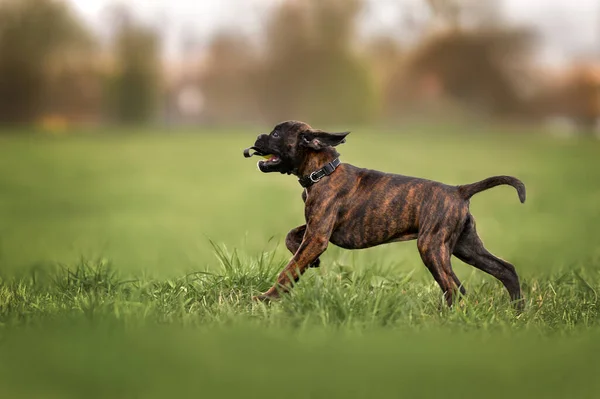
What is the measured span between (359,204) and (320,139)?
57 centimetres

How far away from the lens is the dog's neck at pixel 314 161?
537 centimetres

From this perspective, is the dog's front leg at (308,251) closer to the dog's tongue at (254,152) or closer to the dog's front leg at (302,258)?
the dog's front leg at (302,258)

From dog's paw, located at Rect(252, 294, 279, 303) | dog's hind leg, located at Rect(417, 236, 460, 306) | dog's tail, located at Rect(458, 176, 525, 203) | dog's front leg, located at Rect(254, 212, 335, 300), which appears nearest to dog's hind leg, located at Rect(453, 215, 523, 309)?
dog's tail, located at Rect(458, 176, 525, 203)

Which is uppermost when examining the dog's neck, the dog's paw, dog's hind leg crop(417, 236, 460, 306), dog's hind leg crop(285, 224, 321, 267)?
the dog's neck

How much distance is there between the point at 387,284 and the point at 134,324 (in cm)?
224

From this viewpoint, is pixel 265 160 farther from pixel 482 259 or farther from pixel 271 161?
pixel 482 259

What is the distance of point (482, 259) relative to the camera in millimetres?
5566

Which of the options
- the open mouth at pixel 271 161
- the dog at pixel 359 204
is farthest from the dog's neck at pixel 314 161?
the open mouth at pixel 271 161

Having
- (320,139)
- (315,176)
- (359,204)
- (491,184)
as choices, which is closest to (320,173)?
(315,176)

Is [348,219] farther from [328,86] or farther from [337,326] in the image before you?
[328,86]

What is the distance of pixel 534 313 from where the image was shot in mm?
5605

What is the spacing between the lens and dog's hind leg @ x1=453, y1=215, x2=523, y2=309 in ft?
18.0

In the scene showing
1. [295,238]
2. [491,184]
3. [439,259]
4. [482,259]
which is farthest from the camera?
[295,238]

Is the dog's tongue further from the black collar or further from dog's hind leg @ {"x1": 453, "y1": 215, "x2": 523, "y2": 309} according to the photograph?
dog's hind leg @ {"x1": 453, "y1": 215, "x2": 523, "y2": 309}
